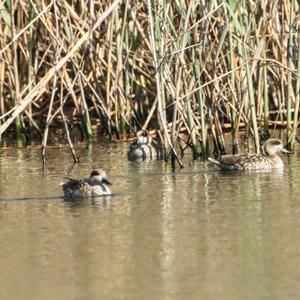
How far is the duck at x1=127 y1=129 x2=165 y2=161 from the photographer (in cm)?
1367

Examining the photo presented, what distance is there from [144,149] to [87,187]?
272cm

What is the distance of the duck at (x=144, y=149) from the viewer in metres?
13.7

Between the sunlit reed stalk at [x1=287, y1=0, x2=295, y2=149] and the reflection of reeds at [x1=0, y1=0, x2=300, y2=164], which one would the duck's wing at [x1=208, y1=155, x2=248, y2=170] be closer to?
the reflection of reeds at [x1=0, y1=0, x2=300, y2=164]

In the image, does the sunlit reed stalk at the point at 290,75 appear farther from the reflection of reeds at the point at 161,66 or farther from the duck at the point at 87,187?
the duck at the point at 87,187

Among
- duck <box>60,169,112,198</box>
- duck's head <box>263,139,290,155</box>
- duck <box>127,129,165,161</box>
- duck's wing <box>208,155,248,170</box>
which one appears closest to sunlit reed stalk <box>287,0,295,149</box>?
duck's head <box>263,139,290,155</box>

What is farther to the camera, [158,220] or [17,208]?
[17,208]

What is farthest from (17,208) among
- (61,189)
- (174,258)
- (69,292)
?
(69,292)

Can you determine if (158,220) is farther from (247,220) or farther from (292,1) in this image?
(292,1)

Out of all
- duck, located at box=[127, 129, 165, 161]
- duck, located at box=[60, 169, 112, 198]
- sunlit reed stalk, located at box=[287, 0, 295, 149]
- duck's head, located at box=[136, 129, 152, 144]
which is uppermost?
sunlit reed stalk, located at box=[287, 0, 295, 149]

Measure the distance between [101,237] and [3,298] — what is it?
6.07ft

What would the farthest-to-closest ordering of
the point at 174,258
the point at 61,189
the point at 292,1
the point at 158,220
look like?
the point at 292,1, the point at 61,189, the point at 158,220, the point at 174,258

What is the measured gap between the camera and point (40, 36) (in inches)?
631

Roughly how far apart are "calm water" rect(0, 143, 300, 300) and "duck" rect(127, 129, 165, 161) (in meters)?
0.72

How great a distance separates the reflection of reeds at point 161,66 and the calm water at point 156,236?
67cm
